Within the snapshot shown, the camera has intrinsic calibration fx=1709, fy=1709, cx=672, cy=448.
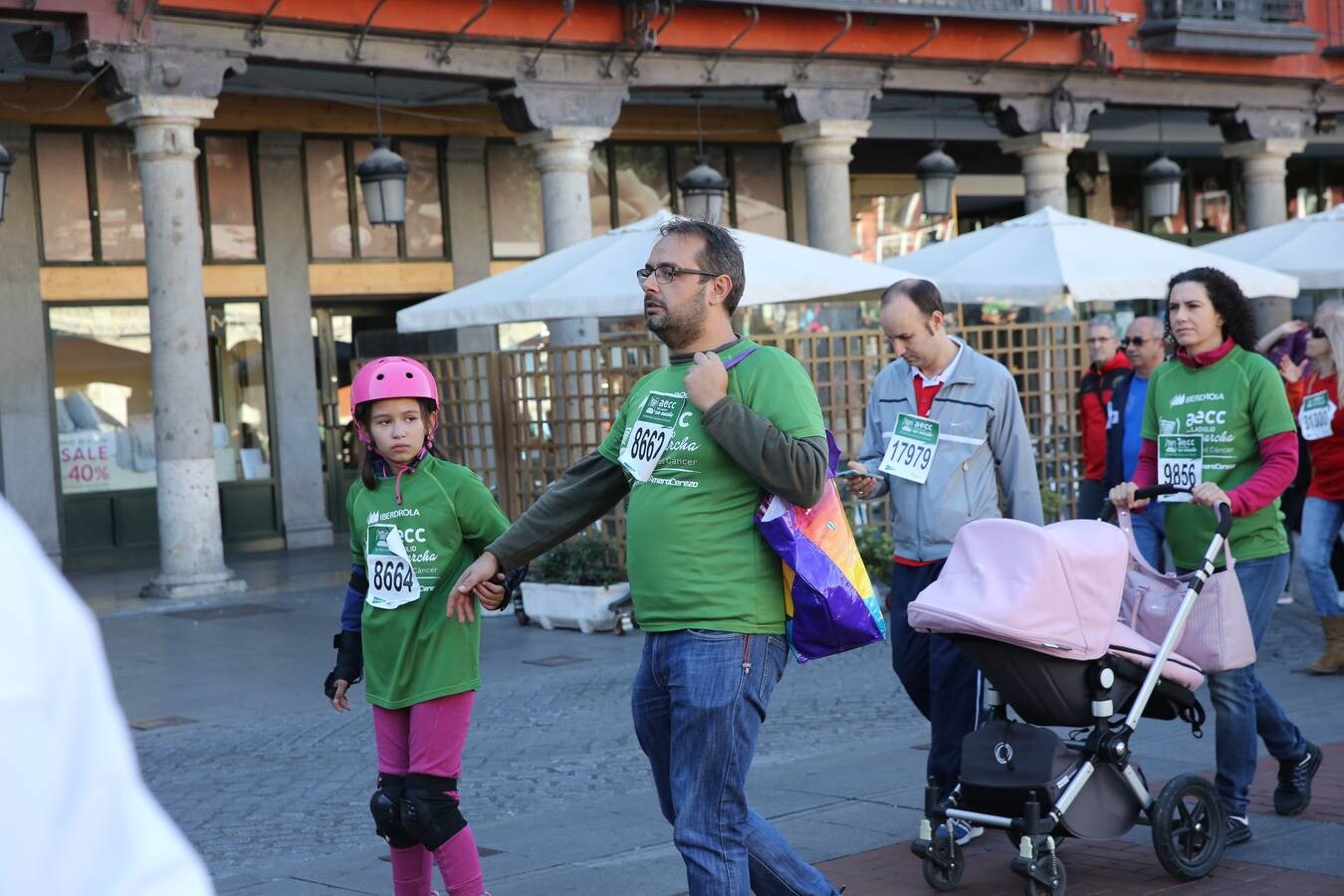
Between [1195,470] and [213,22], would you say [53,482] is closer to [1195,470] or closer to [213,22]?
[213,22]

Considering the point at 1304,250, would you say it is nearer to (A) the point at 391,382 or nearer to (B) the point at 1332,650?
(B) the point at 1332,650

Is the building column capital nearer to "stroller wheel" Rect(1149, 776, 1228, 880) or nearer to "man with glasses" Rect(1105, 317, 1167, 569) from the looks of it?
"man with glasses" Rect(1105, 317, 1167, 569)

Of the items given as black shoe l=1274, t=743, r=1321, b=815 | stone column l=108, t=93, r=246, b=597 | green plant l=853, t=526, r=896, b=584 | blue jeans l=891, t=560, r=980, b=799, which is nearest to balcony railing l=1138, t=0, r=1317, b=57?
green plant l=853, t=526, r=896, b=584

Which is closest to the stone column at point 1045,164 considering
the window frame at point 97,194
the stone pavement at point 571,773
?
the window frame at point 97,194

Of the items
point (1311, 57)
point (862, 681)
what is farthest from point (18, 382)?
point (1311, 57)

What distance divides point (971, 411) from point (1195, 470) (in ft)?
3.02

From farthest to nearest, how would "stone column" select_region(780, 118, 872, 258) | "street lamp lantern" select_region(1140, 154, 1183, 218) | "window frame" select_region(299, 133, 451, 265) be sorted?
"street lamp lantern" select_region(1140, 154, 1183, 218)
"window frame" select_region(299, 133, 451, 265)
"stone column" select_region(780, 118, 872, 258)

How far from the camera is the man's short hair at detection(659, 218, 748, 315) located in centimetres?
407

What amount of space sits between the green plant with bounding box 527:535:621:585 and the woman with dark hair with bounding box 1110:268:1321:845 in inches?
241

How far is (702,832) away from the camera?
392cm

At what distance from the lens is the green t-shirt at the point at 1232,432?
588 cm

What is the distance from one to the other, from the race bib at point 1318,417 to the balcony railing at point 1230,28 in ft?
38.4

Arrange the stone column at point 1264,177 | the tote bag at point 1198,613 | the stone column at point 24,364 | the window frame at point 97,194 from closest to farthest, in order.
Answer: the tote bag at point 1198,613 → the stone column at point 24,364 → the window frame at point 97,194 → the stone column at point 1264,177

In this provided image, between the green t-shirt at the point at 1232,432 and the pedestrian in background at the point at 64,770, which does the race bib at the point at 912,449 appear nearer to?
the green t-shirt at the point at 1232,432
